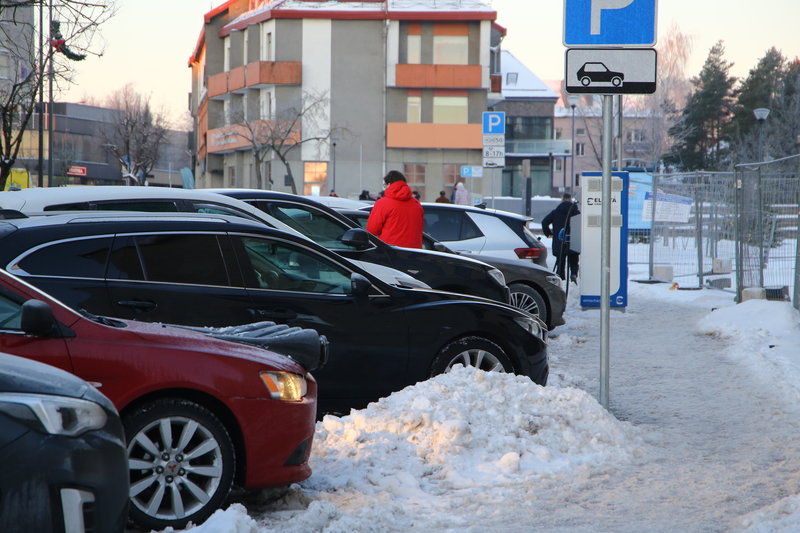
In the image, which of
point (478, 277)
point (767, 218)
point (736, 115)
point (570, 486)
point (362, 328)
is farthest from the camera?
point (736, 115)

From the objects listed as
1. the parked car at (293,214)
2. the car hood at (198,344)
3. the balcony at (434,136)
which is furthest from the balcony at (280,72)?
the car hood at (198,344)

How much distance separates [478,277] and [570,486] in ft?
17.6

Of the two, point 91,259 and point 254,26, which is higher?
point 254,26

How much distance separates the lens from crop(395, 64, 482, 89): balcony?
2571 inches

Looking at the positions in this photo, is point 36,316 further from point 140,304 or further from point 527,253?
point 527,253

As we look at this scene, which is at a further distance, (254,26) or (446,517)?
(254,26)

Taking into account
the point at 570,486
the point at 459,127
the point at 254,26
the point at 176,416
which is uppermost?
the point at 254,26

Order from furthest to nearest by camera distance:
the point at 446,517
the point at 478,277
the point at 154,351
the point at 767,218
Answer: the point at 767,218, the point at 478,277, the point at 446,517, the point at 154,351

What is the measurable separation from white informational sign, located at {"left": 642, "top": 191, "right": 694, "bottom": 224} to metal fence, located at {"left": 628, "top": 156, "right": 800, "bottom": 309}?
0.02 metres

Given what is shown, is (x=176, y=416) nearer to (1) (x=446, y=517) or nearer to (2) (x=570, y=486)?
(1) (x=446, y=517)

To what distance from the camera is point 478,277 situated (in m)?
11.6

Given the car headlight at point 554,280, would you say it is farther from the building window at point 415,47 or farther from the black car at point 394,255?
the building window at point 415,47

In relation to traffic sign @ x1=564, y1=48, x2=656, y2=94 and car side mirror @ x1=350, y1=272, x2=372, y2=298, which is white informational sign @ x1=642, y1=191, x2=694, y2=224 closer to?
traffic sign @ x1=564, y1=48, x2=656, y2=94

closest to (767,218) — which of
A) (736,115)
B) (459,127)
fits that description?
(459,127)
